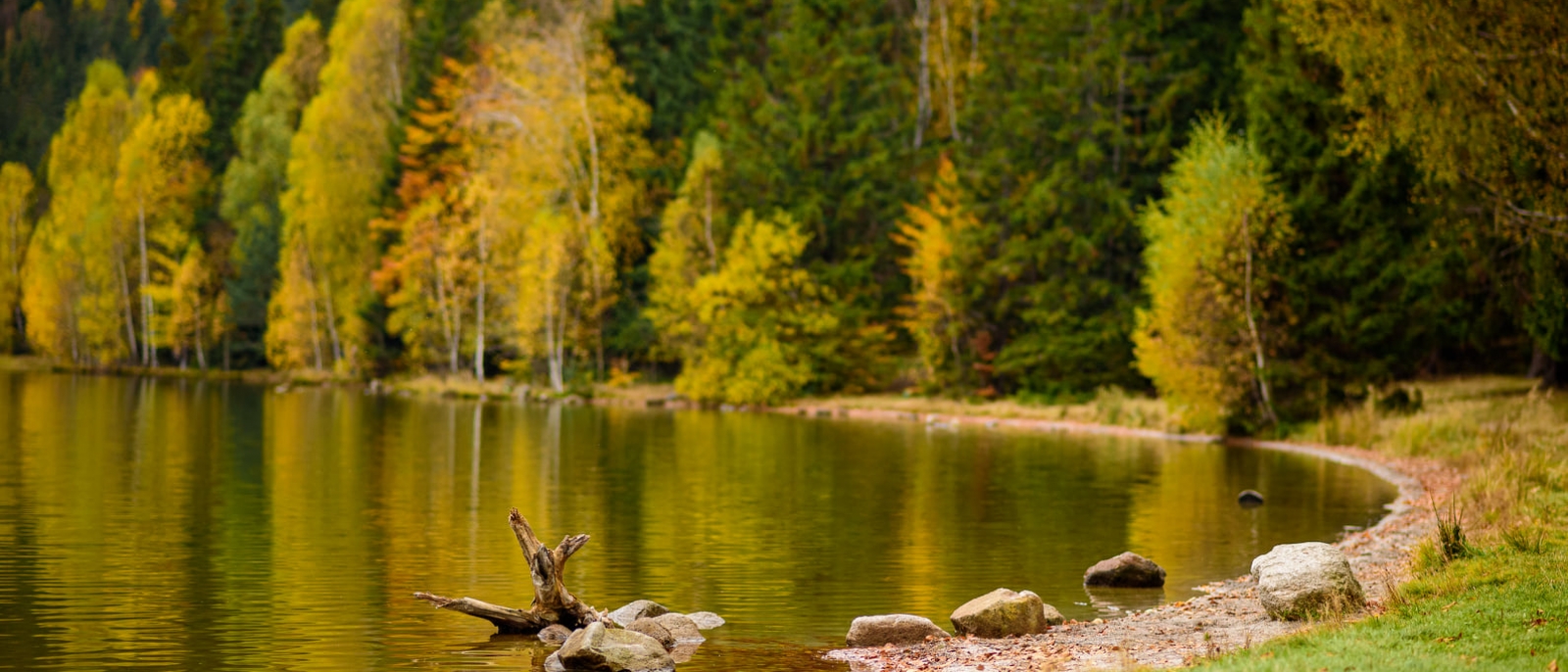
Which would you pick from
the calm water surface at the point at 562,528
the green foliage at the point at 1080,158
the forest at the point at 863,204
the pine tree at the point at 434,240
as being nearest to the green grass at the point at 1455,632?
the calm water surface at the point at 562,528

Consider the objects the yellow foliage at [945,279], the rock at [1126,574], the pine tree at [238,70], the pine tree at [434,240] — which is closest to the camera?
the rock at [1126,574]

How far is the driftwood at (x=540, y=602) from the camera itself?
15609 millimetres

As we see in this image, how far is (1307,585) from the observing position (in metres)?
15.2

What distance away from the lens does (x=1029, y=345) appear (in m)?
55.6

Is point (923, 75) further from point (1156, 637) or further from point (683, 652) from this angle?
point (683, 652)

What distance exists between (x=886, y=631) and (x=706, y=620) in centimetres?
214

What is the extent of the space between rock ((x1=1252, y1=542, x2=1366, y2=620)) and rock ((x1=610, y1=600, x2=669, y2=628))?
5.97 meters

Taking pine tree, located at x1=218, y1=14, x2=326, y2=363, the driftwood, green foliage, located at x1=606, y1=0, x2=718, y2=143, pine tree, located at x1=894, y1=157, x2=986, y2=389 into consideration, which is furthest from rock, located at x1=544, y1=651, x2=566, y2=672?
pine tree, located at x1=218, y1=14, x2=326, y2=363

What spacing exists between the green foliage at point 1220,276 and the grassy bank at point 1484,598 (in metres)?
13.8

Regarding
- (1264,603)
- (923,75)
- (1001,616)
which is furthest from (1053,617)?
(923,75)

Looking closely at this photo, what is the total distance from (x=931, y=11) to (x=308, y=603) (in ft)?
188

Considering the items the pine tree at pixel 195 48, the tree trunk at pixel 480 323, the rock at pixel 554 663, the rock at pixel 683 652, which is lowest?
the rock at pixel 683 652

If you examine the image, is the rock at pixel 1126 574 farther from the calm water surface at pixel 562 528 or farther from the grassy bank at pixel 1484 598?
the grassy bank at pixel 1484 598

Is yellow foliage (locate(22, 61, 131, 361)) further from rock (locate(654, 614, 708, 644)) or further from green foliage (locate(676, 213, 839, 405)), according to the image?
rock (locate(654, 614, 708, 644))
